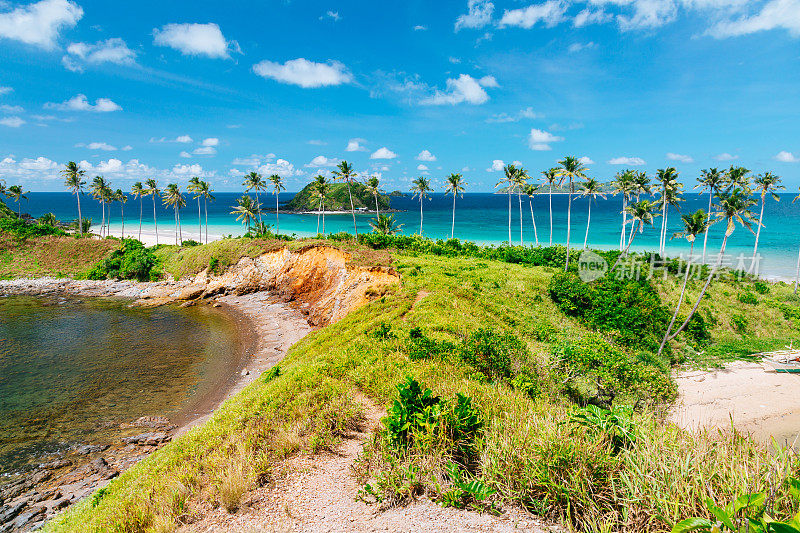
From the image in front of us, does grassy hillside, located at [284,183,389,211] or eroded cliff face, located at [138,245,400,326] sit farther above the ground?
grassy hillside, located at [284,183,389,211]

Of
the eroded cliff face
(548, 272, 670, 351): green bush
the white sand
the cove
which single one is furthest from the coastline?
(548, 272, 670, 351): green bush

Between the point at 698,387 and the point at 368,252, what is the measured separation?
94.3 feet

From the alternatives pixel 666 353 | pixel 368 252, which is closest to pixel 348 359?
pixel 368 252

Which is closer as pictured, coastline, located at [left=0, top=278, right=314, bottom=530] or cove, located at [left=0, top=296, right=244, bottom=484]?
coastline, located at [left=0, top=278, right=314, bottom=530]

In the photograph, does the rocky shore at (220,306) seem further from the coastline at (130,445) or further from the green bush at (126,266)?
the green bush at (126,266)

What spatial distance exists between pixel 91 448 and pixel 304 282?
2583 centimetres

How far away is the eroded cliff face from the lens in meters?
32.9

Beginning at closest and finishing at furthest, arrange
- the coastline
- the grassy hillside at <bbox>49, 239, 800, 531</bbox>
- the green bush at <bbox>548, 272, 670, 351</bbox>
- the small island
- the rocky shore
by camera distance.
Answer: the grassy hillside at <bbox>49, 239, 800, 531</bbox>
the coastline
the rocky shore
the green bush at <bbox>548, 272, 670, 351</bbox>
the small island

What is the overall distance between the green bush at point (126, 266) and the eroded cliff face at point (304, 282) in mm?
7434

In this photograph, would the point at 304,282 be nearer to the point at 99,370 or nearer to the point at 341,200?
the point at 99,370

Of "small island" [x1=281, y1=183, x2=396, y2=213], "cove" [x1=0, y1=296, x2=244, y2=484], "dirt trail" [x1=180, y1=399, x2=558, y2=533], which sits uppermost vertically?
"small island" [x1=281, y1=183, x2=396, y2=213]

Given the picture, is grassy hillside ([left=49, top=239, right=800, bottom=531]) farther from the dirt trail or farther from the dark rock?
the dark rock

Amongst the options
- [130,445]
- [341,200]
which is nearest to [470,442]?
[130,445]

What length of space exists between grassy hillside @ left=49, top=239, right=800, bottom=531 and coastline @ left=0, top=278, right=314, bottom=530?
319 centimetres
